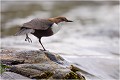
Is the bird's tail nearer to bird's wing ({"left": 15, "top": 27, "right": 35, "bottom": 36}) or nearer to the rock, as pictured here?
bird's wing ({"left": 15, "top": 27, "right": 35, "bottom": 36})

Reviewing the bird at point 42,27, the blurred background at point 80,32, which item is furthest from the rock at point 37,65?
the blurred background at point 80,32

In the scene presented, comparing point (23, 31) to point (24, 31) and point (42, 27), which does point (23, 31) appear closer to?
point (24, 31)

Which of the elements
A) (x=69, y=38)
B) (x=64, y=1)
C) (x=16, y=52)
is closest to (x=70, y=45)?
(x=69, y=38)

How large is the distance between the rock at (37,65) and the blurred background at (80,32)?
1.47 m

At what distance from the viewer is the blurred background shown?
385 inches

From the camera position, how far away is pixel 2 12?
17.5m

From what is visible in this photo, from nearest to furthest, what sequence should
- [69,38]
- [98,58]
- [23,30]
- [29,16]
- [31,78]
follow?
[31,78], [23,30], [98,58], [69,38], [29,16]

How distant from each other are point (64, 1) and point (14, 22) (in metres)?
6.18

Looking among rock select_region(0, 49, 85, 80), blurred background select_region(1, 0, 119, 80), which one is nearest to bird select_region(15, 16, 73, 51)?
rock select_region(0, 49, 85, 80)

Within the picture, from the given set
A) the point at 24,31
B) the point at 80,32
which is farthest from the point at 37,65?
the point at 80,32

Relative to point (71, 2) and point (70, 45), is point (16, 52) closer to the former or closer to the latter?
point (70, 45)

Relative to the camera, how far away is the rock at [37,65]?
5.54 meters

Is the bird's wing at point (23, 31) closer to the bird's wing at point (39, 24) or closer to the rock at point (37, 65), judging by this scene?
the bird's wing at point (39, 24)

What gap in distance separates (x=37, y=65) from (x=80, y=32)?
870 centimetres
